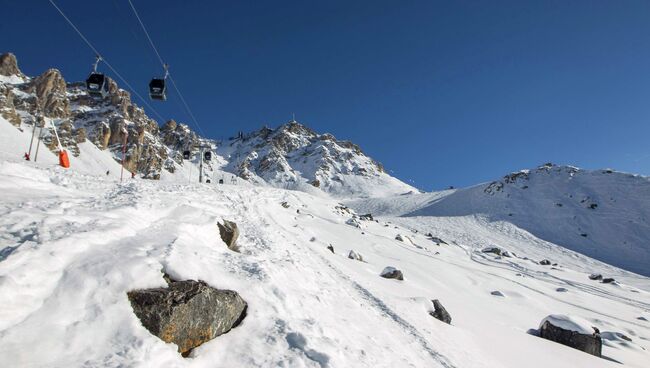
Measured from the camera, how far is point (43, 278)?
5191 millimetres

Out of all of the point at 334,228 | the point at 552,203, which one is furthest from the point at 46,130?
the point at 552,203

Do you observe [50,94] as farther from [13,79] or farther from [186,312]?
[186,312]

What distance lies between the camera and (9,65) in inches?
6476

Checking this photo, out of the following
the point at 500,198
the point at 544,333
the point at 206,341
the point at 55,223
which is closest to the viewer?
Result: the point at 206,341

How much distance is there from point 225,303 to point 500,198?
2953 inches

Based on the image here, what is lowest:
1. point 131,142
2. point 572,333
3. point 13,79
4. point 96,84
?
point 572,333

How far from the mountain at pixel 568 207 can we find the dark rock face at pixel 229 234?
4955 cm

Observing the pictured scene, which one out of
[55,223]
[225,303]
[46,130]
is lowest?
[225,303]

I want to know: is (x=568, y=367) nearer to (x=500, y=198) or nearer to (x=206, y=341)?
(x=206, y=341)

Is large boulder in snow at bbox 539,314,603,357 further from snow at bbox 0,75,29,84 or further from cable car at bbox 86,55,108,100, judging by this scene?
snow at bbox 0,75,29,84

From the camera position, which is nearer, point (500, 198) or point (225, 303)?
point (225, 303)

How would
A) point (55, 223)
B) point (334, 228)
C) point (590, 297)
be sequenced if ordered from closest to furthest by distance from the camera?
point (55, 223), point (590, 297), point (334, 228)

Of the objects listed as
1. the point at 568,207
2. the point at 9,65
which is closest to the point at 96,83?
the point at 568,207

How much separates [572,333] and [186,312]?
11.0 metres
